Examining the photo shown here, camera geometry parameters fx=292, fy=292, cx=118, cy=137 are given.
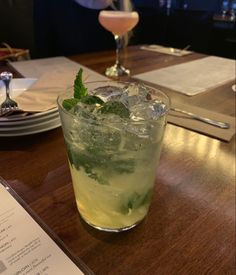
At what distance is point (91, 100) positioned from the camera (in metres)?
0.40

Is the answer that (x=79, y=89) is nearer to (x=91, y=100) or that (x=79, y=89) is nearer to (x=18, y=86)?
(x=91, y=100)

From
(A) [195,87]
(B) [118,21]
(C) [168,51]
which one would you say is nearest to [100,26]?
(C) [168,51]

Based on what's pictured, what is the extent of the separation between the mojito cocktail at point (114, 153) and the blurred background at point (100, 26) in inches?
72.9

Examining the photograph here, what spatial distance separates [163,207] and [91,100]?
204 millimetres

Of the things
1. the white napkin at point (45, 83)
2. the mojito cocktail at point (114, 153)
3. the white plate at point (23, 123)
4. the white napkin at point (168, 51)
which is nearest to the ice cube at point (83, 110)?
the mojito cocktail at point (114, 153)

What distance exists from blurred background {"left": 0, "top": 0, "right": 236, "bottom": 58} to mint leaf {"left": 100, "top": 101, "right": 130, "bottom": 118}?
73.1 inches

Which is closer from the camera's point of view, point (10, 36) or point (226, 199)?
point (226, 199)

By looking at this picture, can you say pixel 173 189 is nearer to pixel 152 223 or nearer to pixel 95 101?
pixel 152 223

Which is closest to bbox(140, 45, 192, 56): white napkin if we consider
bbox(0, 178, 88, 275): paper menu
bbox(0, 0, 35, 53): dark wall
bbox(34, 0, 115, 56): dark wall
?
bbox(34, 0, 115, 56): dark wall

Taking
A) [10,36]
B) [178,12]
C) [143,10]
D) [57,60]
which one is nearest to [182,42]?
[178,12]

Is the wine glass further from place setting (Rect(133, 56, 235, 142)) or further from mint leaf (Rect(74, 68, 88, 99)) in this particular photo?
mint leaf (Rect(74, 68, 88, 99))

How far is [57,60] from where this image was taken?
1323mm

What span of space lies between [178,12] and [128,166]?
332 cm

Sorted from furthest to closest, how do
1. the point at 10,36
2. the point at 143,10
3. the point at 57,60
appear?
the point at 143,10
the point at 10,36
the point at 57,60
